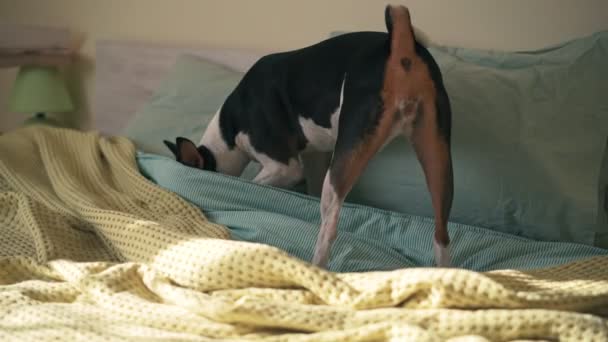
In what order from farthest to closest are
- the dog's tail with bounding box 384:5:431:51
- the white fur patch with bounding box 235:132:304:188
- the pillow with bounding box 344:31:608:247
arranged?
the white fur patch with bounding box 235:132:304:188 < the pillow with bounding box 344:31:608:247 < the dog's tail with bounding box 384:5:431:51

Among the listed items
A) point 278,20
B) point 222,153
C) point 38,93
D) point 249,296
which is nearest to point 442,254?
point 249,296

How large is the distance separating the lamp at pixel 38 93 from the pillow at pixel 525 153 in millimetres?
1637

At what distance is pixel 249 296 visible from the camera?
1.06 m

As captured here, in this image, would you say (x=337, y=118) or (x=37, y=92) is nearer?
(x=337, y=118)

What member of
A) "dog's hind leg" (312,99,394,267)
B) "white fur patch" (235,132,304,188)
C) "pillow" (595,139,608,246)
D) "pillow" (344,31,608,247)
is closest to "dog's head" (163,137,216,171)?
"white fur patch" (235,132,304,188)

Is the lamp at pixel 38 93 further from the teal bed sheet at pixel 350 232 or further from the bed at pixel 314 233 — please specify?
the teal bed sheet at pixel 350 232

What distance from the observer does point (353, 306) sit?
1042mm

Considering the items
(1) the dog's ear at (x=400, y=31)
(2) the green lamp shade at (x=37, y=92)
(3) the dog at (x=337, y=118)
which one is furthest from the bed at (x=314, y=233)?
(2) the green lamp shade at (x=37, y=92)

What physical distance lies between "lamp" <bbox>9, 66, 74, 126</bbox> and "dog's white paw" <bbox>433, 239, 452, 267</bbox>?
2.04 metres

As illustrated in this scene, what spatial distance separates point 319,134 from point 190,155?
0.38m

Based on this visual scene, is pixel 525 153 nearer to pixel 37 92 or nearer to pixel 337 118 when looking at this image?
pixel 337 118

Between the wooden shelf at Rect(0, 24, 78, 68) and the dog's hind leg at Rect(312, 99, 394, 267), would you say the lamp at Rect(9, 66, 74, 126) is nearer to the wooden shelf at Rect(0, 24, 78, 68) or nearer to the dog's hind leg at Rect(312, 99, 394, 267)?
the wooden shelf at Rect(0, 24, 78, 68)

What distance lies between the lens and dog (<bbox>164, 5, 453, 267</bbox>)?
1.43 meters

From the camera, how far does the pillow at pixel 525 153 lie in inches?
65.9
